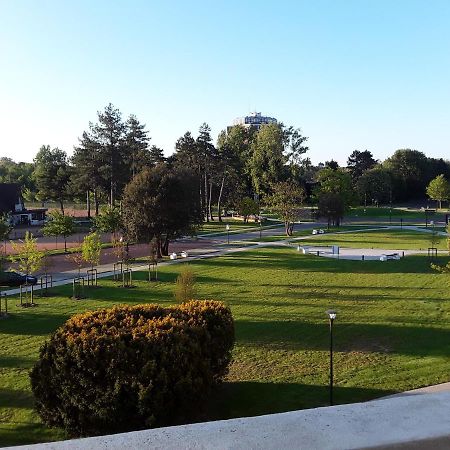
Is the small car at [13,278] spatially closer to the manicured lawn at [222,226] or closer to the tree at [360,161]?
the manicured lawn at [222,226]

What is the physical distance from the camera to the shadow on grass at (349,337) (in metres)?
16.5

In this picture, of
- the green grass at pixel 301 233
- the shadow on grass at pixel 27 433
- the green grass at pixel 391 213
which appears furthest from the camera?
the green grass at pixel 391 213

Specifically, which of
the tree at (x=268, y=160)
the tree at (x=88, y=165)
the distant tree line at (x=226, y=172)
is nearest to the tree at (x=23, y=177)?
the distant tree line at (x=226, y=172)

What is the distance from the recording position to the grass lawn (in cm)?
1277

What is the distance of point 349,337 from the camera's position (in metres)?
17.8

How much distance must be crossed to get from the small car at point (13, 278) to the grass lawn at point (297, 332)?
3.17m

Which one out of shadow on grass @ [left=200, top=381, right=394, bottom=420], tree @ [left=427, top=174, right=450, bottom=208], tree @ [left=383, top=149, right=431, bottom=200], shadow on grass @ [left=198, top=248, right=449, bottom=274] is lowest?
shadow on grass @ [left=200, top=381, right=394, bottom=420]

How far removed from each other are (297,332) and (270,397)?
5.91 m

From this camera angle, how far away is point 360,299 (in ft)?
77.9

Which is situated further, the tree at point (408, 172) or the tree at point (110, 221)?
the tree at point (408, 172)

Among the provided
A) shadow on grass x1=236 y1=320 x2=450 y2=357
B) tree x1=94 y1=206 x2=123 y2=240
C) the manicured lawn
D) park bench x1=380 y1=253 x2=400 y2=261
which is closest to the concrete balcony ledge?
shadow on grass x1=236 y1=320 x2=450 y2=357

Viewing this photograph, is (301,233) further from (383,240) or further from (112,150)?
(112,150)

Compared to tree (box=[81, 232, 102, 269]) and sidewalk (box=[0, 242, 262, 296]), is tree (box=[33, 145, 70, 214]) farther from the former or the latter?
tree (box=[81, 232, 102, 269])

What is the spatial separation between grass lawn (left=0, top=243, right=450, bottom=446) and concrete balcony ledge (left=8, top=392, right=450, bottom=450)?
9687 mm
